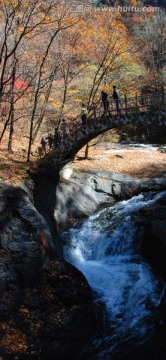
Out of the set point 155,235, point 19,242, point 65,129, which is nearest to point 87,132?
point 65,129

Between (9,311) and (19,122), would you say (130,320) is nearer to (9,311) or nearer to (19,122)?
(9,311)

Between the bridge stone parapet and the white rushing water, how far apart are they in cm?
378

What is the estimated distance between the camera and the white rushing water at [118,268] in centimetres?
1056

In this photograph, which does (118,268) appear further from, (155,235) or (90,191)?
(90,191)

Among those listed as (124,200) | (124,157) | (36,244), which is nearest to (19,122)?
(124,157)

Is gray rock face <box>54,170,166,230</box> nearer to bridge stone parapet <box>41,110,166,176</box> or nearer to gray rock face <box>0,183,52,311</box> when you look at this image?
bridge stone parapet <box>41,110,166,176</box>

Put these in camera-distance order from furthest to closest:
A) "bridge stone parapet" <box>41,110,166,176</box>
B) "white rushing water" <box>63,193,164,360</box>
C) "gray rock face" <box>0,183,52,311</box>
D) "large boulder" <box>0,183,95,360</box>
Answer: "bridge stone parapet" <box>41,110,166,176</box>, "gray rock face" <box>0,183,52,311</box>, "white rushing water" <box>63,193,164,360</box>, "large boulder" <box>0,183,95,360</box>

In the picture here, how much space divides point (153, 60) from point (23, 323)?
102 ft

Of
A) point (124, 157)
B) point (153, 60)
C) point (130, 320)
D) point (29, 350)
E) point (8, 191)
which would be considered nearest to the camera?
point (29, 350)

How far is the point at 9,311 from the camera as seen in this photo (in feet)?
32.3

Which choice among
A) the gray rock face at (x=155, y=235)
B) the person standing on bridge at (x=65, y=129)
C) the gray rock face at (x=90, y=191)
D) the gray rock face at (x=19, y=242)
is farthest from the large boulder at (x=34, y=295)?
the person standing on bridge at (x=65, y=129)

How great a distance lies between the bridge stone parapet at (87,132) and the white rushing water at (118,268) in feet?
12.4

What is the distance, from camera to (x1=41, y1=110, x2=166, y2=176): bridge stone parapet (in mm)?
14961

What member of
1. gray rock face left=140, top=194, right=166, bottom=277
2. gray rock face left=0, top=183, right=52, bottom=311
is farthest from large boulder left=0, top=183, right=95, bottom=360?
gray rock face left=140, top=194, right=166, bottom=277
